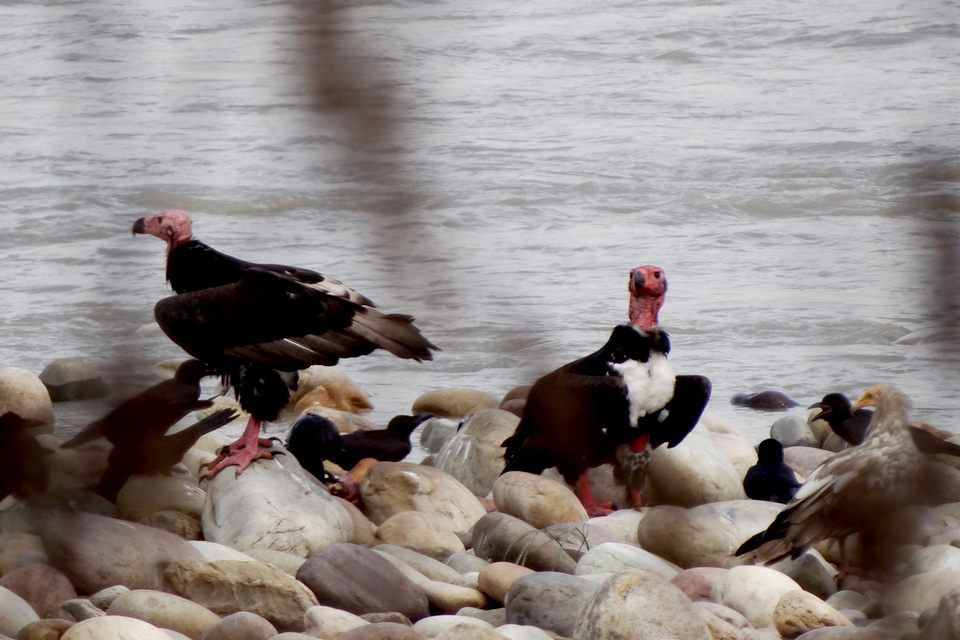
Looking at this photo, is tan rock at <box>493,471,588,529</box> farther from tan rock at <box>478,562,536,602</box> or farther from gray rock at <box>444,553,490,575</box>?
tan rock at <box>478,562,536,602</box>

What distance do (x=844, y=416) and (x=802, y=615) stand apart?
1983 mm

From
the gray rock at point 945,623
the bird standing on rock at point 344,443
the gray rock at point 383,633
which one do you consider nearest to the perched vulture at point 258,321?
the bird standing on rock at point 344,443

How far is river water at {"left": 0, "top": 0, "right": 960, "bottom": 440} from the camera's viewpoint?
0.60 metres

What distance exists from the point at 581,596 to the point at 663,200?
7.73 feet

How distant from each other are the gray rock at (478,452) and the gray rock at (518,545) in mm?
1018

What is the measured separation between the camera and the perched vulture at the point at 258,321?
492cm

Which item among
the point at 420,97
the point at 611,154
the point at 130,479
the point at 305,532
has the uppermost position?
the point at 420,97

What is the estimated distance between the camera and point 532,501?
450 cm

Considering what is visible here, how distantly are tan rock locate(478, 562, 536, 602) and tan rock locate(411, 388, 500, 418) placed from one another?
1.99 meters

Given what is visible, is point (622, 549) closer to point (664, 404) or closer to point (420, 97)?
point (664, 404)

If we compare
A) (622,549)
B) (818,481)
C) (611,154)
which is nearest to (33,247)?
(611,154)

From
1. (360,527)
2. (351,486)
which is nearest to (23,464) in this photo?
(360,527)

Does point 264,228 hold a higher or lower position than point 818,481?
higher

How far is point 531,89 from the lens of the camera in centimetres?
81
